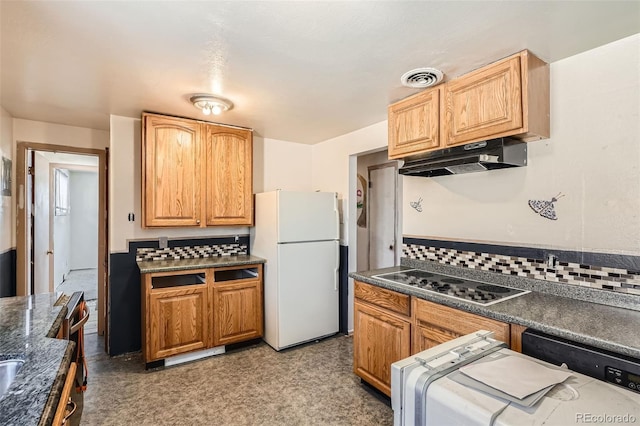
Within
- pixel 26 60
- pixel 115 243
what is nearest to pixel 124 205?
pixel 115 243

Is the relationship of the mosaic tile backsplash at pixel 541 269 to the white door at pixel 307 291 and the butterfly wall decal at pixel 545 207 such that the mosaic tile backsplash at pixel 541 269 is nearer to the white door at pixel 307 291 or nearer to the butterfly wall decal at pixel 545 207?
the butterfly wall decal at pixel 545 207

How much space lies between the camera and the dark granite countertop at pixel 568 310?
1.25m

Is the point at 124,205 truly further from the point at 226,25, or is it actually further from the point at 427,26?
the point at 427,26

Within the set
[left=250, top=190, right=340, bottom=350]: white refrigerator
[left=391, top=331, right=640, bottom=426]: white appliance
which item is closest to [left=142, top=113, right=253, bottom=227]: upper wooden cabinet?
[left=250, top=190, right=340, bottom=350]: white refrigerator

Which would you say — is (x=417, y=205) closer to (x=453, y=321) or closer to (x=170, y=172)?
(x=453, y=321)

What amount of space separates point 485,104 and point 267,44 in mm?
1318

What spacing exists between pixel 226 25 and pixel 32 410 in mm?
1627

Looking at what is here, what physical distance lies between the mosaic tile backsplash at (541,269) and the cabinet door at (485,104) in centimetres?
83

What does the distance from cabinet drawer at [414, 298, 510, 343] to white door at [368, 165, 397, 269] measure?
2152 millimetres

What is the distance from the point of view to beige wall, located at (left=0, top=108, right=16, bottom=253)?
272 centimetres

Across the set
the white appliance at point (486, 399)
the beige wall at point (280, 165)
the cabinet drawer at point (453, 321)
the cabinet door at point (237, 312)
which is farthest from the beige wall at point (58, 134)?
the white appliance at point (486, 399)

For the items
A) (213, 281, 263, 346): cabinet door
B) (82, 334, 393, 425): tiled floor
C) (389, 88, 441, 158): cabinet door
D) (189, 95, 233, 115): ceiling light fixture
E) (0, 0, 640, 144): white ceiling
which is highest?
(0, 0, 640, 144): white ceiling

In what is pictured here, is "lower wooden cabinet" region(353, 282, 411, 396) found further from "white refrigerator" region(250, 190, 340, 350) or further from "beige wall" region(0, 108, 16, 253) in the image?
"beige wall" region(0, 108, 16, 253)

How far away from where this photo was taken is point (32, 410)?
0.84m
